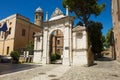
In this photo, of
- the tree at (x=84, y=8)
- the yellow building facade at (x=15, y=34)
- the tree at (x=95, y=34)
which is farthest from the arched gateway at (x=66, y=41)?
the yellow building facade at (x=15, y=34)

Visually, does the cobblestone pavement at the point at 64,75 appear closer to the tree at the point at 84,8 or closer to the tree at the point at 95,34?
the tree at the point at 95,34

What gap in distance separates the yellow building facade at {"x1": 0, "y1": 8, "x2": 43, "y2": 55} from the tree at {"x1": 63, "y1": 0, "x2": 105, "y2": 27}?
12.2 metres

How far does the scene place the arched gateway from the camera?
15.4 meters

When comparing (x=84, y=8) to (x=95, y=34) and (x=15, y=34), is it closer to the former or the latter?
(x=95, y=34)

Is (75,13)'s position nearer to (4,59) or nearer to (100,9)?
(100,9)

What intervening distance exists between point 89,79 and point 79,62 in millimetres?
7556

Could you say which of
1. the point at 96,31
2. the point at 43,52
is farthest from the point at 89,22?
the point at 43,52

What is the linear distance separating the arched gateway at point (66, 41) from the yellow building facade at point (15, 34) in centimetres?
1038

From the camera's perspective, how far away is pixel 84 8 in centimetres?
2375

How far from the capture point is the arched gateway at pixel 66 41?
50.5 feet

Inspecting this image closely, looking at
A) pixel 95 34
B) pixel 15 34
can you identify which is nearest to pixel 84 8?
pixel 95 34

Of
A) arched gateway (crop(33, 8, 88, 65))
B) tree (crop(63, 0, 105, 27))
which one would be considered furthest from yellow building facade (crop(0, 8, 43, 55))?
tree (crop(63, 0, 105, 27))

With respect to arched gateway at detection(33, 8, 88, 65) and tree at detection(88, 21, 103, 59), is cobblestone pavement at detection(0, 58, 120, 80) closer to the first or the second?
arched gateway at detection(33, 8, 88, 65)

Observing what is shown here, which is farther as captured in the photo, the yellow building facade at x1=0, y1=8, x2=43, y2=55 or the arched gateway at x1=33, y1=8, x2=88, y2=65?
the yellow building facade at x1=0, y1=8, x2=43, y2=55
